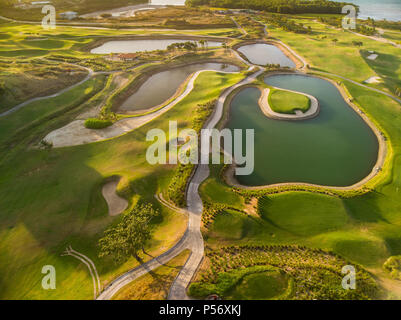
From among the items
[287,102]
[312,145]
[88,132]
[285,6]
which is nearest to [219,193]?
[312,145]

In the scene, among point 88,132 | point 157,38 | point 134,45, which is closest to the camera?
point 88,132

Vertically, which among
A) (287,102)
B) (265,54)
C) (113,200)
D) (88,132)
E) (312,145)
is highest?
(265,54)

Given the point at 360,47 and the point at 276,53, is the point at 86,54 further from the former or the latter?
the point at 360,47

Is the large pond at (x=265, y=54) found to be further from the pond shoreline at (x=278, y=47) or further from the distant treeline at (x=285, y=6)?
the distant treeline at (x=285, y=6)

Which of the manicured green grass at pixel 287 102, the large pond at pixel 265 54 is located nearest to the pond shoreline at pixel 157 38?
the large pond at pixel 265 54

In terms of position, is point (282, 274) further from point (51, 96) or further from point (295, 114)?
point (51, 96)

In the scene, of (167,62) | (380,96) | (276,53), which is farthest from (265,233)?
(276,53)

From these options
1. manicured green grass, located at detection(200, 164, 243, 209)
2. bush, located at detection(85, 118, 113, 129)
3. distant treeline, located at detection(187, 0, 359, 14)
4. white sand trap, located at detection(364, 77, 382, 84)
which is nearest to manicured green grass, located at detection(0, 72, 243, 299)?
manicured green grass, located at detection(200, 164, 243, 209)

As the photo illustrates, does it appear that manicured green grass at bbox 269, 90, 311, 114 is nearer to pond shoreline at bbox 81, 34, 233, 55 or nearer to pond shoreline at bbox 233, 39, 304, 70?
pond shoreline at bbox 233, 39, 304, 70
